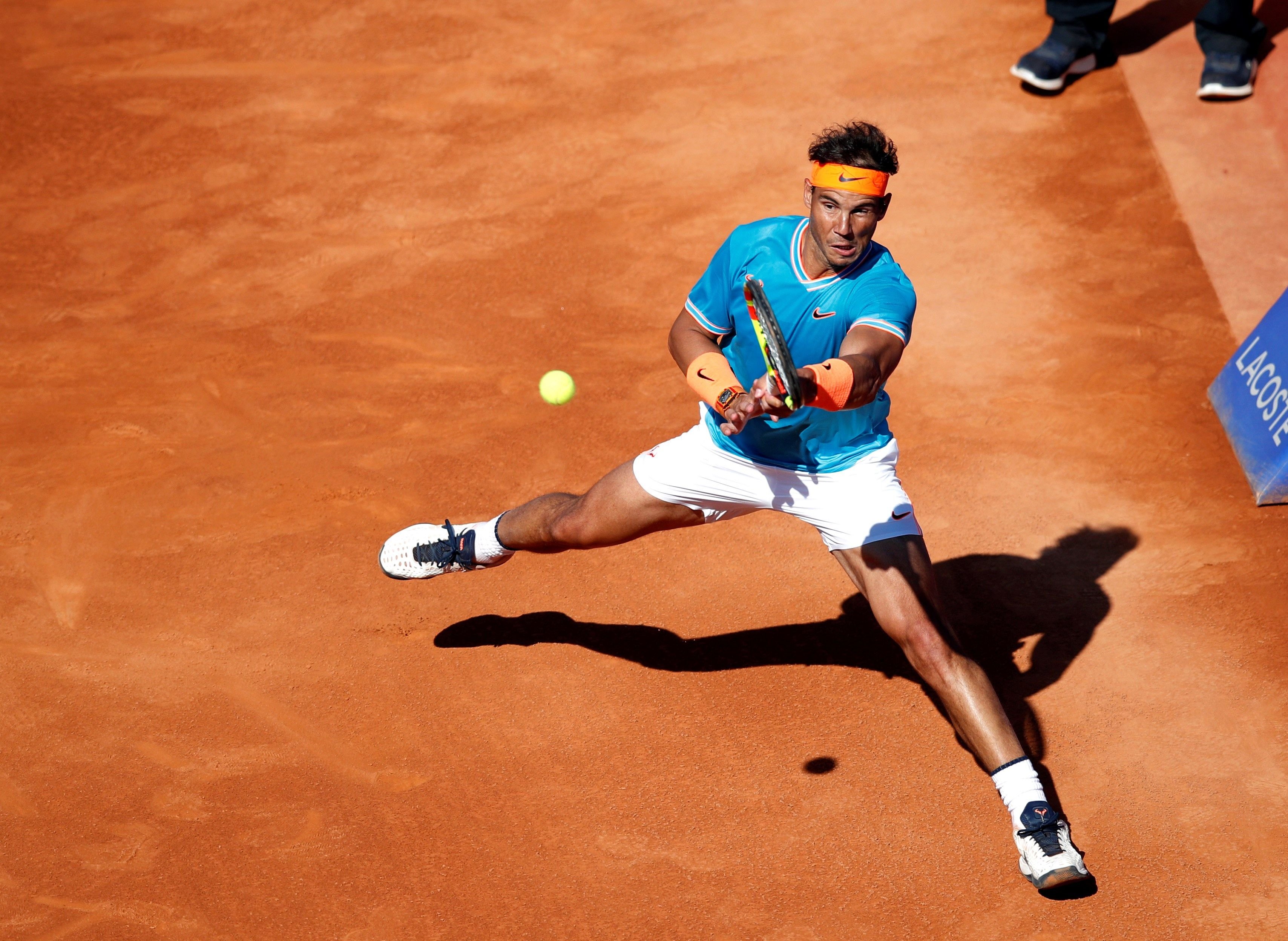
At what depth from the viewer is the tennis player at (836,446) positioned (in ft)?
13.6

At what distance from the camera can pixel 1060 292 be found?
7.47 metres

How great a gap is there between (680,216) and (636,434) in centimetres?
233

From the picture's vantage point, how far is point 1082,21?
9172 millimetres

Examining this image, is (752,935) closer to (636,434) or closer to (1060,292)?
(636,434)

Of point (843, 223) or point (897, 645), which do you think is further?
point (897, 645)

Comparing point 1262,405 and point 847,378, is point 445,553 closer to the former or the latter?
point 847,378

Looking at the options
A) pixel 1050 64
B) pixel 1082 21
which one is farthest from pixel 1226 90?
pixel 1050 64

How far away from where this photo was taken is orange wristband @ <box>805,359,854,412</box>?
3.80 m

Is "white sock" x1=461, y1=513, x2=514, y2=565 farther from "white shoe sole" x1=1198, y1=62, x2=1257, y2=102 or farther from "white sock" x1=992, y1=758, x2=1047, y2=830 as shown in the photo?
"white shoe sole" x1=1198, y1=62, x2=1257, y2=102

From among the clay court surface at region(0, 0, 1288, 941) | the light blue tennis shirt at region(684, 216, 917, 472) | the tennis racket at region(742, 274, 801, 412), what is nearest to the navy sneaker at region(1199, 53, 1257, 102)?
the clay court surface at region(0, 0, 1288, 941)

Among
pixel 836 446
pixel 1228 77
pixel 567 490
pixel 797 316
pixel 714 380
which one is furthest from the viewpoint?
pixel 1228 77

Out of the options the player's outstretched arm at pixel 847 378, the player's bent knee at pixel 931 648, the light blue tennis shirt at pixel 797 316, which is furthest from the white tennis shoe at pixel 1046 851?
the player's outstretched arm at pixel 847 378

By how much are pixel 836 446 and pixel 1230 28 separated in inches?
266

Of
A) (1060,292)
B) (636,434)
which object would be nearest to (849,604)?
(636,434)
